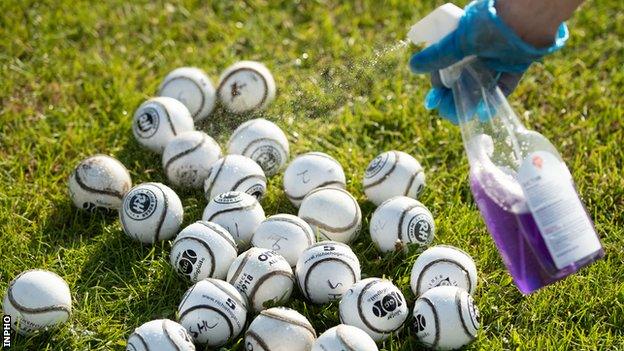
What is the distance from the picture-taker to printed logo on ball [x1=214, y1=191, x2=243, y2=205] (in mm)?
5916

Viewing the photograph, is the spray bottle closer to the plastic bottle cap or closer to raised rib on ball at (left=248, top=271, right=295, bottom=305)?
the plastic bottle cap

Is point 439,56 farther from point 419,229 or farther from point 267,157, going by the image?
point 267,157

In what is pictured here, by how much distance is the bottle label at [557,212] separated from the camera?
14.8 feet

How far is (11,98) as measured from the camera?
24.6ft

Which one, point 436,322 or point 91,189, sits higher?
point 91,189

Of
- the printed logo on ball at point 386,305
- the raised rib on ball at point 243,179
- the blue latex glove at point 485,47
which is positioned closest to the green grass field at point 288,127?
the printed logo on ball at point 386,305

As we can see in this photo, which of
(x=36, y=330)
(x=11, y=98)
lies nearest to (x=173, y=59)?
(x=11, y=98)

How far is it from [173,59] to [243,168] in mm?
2169

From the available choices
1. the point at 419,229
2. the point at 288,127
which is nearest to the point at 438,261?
the point at 419,229

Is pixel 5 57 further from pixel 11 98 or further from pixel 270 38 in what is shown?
pixel 270 38

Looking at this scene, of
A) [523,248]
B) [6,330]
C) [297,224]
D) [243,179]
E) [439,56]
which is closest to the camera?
[439,56]

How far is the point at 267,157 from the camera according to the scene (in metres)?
6.64

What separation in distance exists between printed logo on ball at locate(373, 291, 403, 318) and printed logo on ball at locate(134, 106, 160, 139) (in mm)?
2404

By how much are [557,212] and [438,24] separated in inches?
43.8
